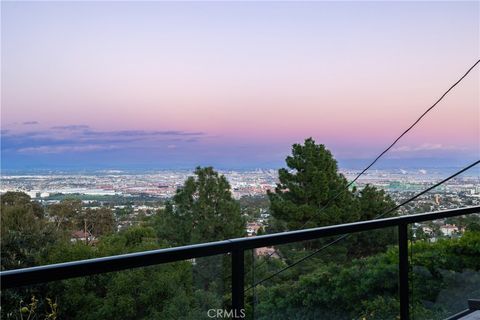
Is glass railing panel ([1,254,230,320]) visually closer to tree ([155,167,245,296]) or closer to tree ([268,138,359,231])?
tree ([268,138,359,231])

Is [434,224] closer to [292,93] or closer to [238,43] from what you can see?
[238,43]

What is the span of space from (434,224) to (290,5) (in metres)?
12.0

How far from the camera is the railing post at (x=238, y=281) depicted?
5.63ft

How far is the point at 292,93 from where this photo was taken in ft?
64.2

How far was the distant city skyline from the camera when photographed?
13133 mm

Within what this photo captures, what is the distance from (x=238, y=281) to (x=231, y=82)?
19025 mm

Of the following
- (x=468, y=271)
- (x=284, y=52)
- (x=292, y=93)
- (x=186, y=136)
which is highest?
(x=284, y=52)

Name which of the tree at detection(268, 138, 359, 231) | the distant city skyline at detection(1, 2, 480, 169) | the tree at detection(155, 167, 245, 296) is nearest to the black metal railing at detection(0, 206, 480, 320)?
the distant city skyline at detection(1, 2, 480, 169)

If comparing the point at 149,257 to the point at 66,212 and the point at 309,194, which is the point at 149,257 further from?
the point at 66,212

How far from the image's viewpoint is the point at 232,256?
171 centimetres

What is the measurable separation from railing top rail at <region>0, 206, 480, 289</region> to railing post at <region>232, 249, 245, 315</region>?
40mm

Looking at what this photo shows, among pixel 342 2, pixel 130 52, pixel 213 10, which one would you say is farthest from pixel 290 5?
pixel 130 52

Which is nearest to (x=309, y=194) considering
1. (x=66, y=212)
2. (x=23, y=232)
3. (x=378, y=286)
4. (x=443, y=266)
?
(x=66, y=212)


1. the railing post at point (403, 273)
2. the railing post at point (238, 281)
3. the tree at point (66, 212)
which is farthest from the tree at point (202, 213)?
the railing post at point (238, 281)
